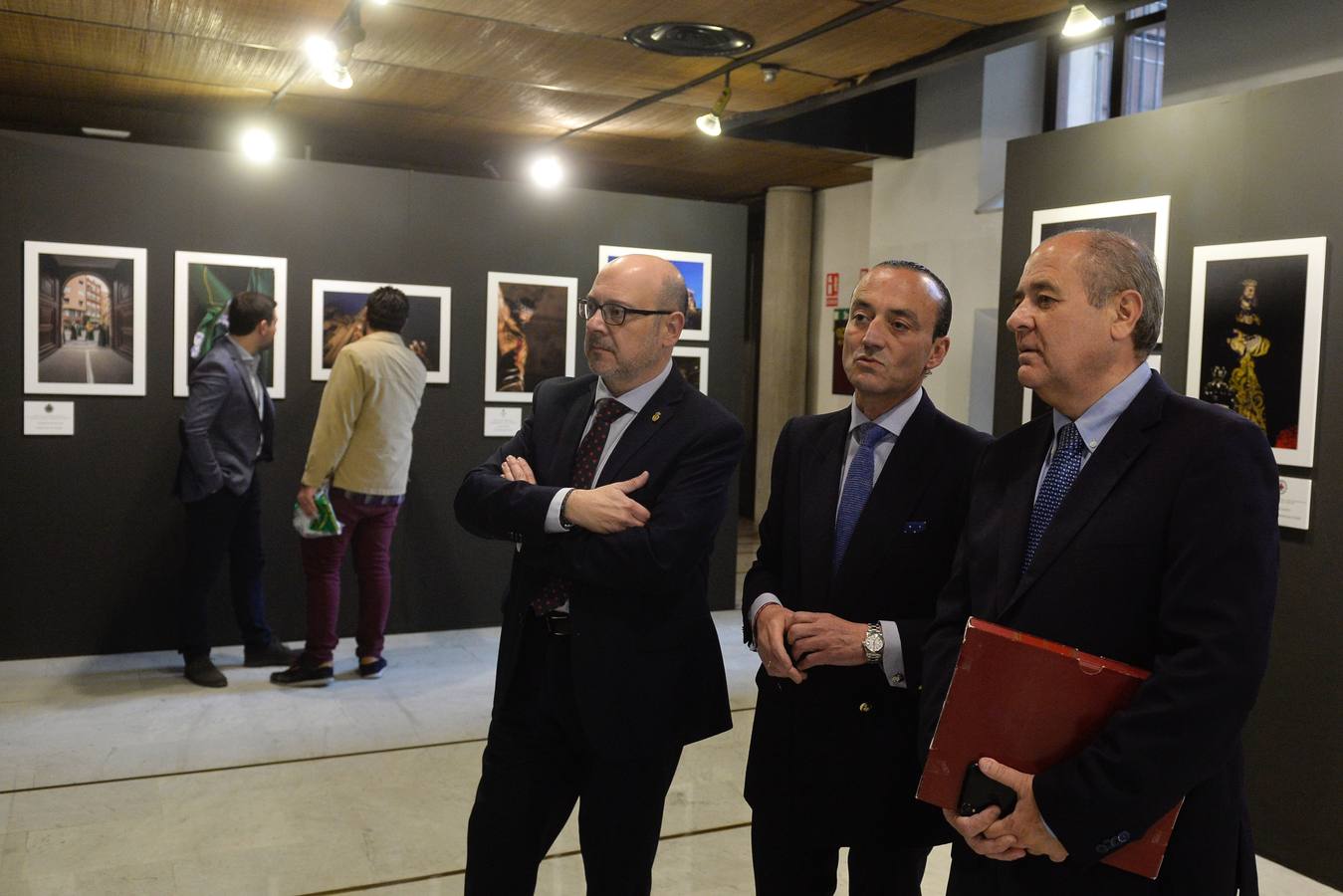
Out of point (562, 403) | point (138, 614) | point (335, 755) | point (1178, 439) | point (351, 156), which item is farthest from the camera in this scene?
point (351, 156)

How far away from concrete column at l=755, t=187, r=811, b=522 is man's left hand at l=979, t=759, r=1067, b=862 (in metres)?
8.95

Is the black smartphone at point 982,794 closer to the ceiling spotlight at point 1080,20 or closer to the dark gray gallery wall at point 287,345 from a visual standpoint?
the ceiling spotlight at point 1080,20

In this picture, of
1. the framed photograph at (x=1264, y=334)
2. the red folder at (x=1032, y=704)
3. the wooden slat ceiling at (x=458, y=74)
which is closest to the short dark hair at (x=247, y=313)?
the wooden slat ceiling at (x=458, y=74)

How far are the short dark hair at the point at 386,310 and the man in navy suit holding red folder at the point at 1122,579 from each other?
175 inches

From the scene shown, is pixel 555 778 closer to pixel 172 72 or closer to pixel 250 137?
pixel 250 137

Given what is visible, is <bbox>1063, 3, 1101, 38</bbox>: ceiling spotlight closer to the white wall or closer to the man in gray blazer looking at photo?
the man in gray blazer looking at photo

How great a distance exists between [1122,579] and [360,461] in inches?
187

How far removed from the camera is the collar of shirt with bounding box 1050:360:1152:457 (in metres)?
1.97

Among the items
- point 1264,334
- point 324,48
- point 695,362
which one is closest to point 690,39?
point 324,48

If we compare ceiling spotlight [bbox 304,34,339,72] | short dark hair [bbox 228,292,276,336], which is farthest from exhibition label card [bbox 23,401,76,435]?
ceiling spotlight [bbox 304,34,339,72]

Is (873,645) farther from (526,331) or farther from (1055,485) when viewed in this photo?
(526,331)

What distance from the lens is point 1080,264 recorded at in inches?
77.2

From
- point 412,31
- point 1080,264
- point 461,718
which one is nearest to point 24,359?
point 412,31

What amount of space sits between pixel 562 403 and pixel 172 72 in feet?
17.9
